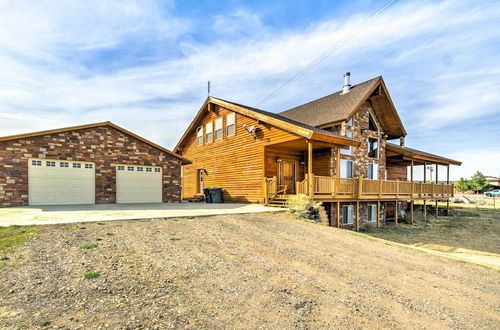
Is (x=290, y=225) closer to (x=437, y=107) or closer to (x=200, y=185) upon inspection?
(x=200, y=185)

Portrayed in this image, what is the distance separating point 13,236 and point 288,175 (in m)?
13.0

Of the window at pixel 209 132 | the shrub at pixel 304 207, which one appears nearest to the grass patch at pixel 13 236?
the shrub at pixel 304 207

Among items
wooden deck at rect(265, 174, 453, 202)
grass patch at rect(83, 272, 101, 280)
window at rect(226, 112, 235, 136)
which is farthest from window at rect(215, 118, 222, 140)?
grass patch at rect(83, 272, 101, 280)

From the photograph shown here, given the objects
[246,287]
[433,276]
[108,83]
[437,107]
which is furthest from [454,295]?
[437,107]

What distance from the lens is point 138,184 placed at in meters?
16.2

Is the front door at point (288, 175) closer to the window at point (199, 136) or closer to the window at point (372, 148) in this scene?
the window at point (372, 148)

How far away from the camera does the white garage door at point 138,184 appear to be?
15625 mm

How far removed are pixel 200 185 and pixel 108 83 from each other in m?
9.59

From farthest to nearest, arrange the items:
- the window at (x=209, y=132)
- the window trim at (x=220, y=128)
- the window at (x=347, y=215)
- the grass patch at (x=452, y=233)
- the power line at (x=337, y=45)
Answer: the window at (x=209, y=132)
the window trim at (x=220, y=128)
the window at (x=347, y=215)
the power line at (x=337, y=45)
the grass patch at (x=452, y=233)

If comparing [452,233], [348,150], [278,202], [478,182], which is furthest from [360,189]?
[478,182]

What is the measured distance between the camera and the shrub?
11.1m

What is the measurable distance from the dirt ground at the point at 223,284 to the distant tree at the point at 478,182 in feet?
216

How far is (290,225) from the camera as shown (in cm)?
923

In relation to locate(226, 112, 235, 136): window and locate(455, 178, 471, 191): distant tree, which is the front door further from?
locate(455, 178, 471, 191): distant tree
